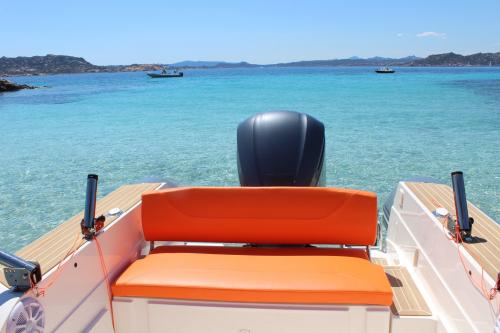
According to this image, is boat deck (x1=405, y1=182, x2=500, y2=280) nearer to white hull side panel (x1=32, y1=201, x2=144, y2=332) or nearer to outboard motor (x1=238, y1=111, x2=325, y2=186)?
outboard motor (x1=238, y1=111, x2=325, y2=186)

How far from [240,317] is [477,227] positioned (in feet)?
4.09

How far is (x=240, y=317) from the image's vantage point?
6.26ft

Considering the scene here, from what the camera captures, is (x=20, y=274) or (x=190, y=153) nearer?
(x=20, y=274)

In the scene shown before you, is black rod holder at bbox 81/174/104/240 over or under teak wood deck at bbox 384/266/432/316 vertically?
over

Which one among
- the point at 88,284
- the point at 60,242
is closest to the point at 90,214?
the point at 60,242

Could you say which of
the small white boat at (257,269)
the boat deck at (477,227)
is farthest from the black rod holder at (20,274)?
the boat deck at (477,227)

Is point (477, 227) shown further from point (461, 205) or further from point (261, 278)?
point (261, 278)

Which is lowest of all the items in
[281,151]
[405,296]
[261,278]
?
[405,296]

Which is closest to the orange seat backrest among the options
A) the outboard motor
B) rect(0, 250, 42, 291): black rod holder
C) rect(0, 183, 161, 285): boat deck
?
rect(0, 183, 161, 285): boat deck

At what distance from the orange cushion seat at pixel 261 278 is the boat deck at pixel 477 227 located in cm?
40

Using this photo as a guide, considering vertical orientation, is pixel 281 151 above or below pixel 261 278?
above

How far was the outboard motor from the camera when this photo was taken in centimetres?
270

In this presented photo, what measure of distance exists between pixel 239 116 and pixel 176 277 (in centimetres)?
1457

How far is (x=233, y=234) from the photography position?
221cm
